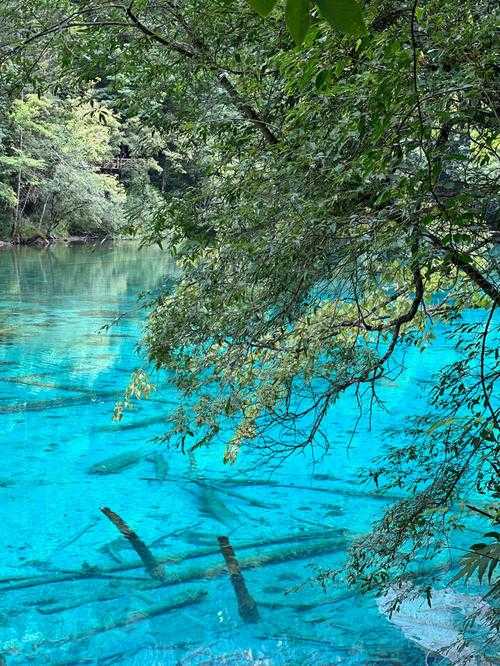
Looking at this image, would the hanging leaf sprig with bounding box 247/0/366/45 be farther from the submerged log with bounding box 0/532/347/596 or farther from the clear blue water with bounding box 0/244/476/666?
the submerged log with bounding box 0/532/347/596

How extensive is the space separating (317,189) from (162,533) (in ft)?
12.0

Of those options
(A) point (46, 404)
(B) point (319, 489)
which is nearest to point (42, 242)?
(A) point (46, 404)

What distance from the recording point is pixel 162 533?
6.00 metres

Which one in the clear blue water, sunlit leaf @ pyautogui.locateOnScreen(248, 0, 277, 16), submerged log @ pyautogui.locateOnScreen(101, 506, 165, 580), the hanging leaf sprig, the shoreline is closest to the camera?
the hanging leaf sprig

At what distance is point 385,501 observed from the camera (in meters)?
6.52

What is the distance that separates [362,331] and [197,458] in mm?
3846

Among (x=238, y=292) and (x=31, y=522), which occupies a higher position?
(x=238, y=292)

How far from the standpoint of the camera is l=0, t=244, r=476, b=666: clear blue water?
4469 mm

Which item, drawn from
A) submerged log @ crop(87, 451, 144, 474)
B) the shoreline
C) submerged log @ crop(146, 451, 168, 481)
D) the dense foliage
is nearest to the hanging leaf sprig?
the dense foliage

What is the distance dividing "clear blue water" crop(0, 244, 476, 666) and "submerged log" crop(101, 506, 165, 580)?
55 millimetres

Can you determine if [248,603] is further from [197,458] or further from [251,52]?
[251,52]

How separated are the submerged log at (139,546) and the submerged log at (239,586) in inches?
19.7

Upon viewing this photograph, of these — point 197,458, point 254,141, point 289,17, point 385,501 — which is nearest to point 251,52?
point 254,141

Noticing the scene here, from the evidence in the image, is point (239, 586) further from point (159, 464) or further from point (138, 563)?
point (159, 464)
